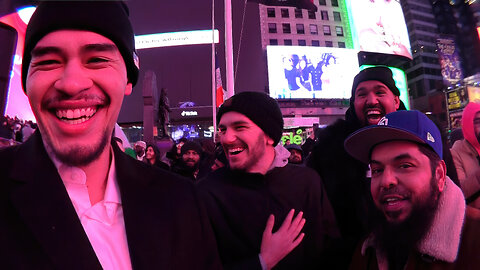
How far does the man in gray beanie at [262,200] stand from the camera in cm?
211

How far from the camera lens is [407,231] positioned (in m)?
1.55

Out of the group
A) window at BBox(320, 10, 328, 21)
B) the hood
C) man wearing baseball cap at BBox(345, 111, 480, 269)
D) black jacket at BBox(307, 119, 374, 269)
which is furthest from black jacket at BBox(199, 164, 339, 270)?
window at BBox(320, 10, 328, 21)

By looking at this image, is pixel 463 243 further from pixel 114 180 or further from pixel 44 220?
pixel 44 220

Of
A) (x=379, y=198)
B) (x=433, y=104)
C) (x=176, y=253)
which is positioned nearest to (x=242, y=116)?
(x=379, y=198)

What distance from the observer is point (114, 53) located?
127 cm

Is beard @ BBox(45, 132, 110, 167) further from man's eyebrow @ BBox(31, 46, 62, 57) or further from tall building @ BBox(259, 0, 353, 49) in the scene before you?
tall building @ BBox(259, 0, 353, 49)

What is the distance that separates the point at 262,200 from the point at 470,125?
3.43 meters

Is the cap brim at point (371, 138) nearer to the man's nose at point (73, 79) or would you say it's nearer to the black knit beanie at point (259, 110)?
the black knit beanie at point (259, 110)

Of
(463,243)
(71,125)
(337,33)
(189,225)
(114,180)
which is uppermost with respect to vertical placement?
(337,33)

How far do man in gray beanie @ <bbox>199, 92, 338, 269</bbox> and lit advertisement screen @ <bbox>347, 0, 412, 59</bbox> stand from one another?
31805 millimetres

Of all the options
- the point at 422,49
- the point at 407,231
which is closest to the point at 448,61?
the point at 407,231

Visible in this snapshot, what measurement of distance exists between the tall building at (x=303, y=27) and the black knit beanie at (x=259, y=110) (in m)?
44.7

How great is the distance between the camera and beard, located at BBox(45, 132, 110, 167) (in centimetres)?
113

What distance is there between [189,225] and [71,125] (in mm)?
642
